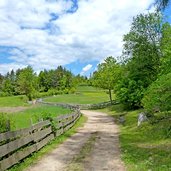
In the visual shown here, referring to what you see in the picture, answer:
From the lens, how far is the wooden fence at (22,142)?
10725 mm

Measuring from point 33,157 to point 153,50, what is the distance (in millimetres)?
31544

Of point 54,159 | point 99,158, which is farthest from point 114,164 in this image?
point 54,159

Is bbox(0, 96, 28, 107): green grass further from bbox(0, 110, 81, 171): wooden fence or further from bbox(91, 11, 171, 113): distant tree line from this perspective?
bbox(0, 110, 81, 171): wooden fence

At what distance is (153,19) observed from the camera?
144ft

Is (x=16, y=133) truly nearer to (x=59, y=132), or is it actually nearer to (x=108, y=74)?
(x=59, y=132)

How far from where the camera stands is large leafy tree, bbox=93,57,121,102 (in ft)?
230

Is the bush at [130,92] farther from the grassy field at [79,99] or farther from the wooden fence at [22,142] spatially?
the grassy field at [79,99]

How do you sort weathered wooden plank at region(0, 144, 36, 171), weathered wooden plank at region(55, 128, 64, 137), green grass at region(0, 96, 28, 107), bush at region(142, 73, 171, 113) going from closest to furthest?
1. weathered wooden plank at region(0, 144, 36, 171)
2. bush at region(142, 73, 171, 113)
3. weathered wooden plank at region(55, 128, 64, 137)
4. green grass at region(0, 96, 28, 107)

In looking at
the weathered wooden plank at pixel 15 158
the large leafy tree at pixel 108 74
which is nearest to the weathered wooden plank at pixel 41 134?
the weathered wooden plank at pixel 15 158

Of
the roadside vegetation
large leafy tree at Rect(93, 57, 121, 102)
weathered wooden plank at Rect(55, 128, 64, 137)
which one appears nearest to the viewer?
the roadside vegetation

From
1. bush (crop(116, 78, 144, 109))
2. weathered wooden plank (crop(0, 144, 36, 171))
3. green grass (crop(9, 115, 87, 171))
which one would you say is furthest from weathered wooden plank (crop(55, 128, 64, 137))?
bush (crop(116, 78, 144, 109))

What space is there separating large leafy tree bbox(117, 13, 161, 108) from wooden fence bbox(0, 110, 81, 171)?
2578 centimetres

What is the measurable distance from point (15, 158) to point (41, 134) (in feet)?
14.0

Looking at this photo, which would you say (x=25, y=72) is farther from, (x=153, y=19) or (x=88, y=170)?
(x=88, y=170)
